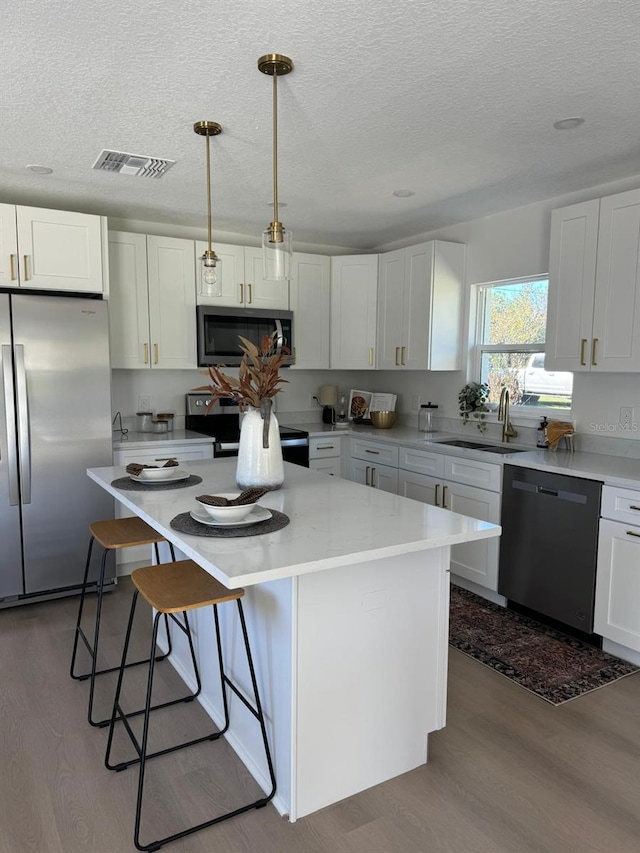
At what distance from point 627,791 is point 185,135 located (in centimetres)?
310

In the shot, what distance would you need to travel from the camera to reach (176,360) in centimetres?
427

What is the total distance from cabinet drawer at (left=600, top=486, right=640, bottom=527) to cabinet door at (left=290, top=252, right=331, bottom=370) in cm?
261

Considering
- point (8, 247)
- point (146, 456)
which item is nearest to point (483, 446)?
point (146, 456)

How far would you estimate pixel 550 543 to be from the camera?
311cm

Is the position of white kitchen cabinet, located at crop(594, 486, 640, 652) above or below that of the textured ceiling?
below

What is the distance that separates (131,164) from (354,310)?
2250mm

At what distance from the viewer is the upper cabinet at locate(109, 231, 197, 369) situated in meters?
4.02

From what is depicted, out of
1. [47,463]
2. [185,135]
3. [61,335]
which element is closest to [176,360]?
[61,335]

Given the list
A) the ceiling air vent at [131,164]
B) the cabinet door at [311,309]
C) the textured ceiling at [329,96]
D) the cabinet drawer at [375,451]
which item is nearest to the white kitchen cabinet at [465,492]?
the cabinet drawer at [375,451]

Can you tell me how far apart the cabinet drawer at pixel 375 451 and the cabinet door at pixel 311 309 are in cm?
74

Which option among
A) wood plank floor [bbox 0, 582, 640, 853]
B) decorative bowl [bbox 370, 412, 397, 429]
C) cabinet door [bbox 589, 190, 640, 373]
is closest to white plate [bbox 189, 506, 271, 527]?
wood plank floor [bbox 0, 582, 640, 853]

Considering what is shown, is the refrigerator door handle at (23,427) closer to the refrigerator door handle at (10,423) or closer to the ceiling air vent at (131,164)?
the refrigerator door handle at (10,423)

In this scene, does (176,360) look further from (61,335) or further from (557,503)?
(557,503)

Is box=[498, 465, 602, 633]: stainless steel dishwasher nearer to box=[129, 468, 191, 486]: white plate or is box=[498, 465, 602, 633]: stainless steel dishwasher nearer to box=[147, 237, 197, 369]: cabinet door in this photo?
box=[129, 468, 191, 486]: white plate
